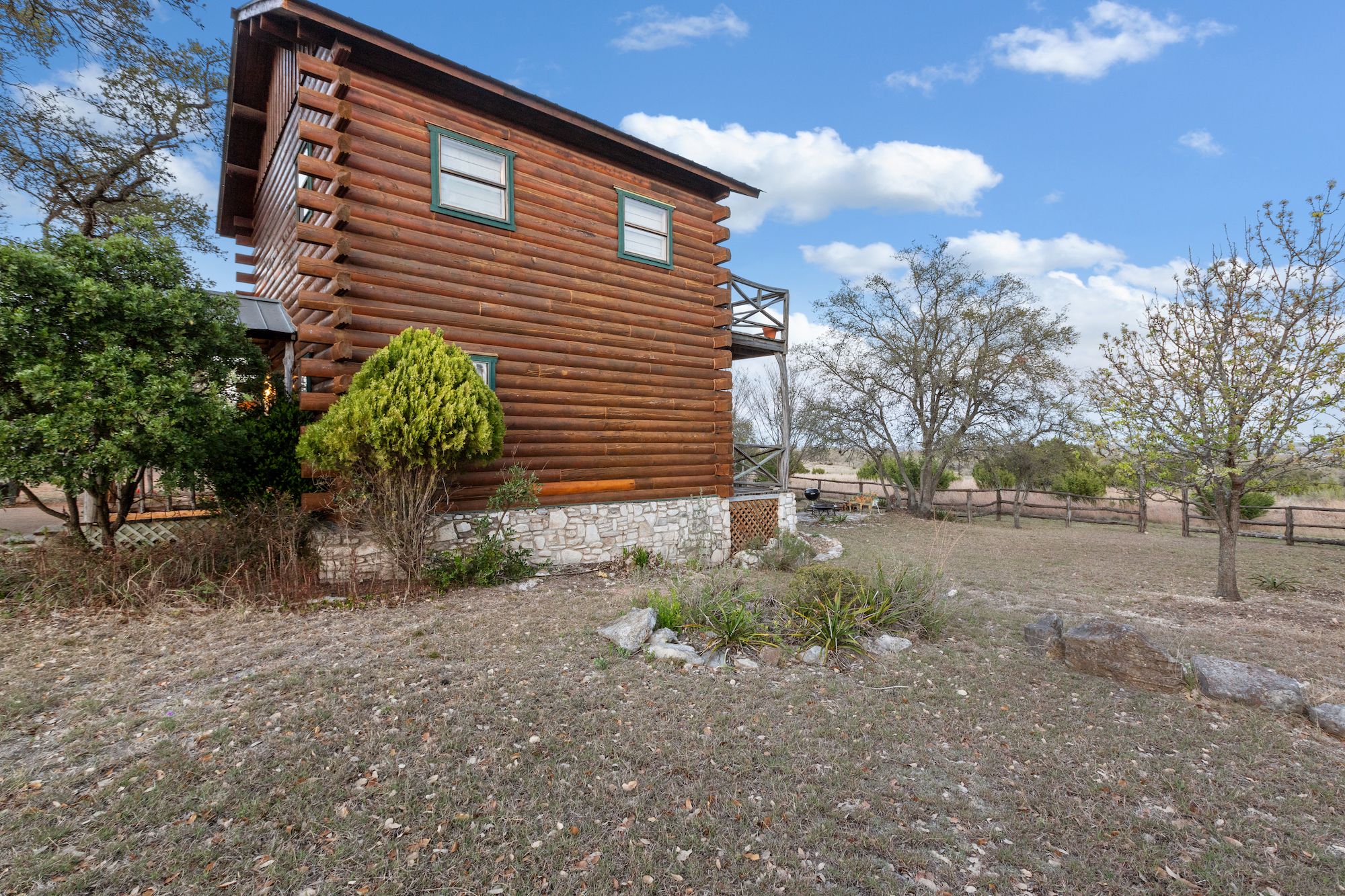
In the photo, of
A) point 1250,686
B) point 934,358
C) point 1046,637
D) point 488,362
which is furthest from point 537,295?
point 934,358

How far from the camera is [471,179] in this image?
7.94m

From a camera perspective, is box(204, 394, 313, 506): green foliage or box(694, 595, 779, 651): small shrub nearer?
box(694, 595, 779, 651): small shrub

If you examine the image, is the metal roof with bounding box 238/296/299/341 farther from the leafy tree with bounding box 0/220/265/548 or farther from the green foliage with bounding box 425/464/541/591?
the green foliage with bounding box 425/464/541/591

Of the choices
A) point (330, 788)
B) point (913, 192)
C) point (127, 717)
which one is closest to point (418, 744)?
point (330, 788)

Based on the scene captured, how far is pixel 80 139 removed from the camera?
42.3ft

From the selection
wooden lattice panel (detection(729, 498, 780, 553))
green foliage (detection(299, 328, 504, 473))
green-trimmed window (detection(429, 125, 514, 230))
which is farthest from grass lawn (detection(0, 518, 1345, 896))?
wooden lattice panel (detection(729, 498, 780, 553))

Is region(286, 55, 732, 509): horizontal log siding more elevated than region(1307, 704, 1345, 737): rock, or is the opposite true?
region(286, 55, 732, 509): horizontal log siding

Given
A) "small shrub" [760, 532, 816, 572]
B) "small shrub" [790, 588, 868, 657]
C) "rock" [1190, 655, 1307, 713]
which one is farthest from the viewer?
"small shrub" [760, 532, 816, 572]

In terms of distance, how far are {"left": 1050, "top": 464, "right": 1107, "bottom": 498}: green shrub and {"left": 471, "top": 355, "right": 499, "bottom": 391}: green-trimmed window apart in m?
20.3

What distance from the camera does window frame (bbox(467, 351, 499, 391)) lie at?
25.5 ft

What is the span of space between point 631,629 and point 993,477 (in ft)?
76.7

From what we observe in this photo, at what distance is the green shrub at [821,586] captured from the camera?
5.57 metres

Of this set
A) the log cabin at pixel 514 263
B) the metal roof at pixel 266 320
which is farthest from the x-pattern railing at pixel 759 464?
the metal roof at pixel 266 320

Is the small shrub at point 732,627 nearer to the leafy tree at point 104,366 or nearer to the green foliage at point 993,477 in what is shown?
the leafy tree at point 104,366
